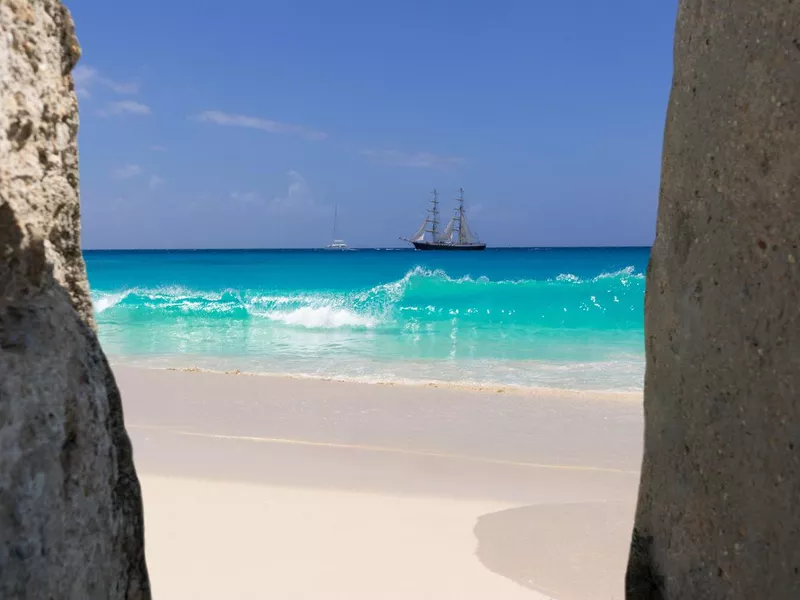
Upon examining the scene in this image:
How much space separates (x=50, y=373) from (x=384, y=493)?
3496 millimetres

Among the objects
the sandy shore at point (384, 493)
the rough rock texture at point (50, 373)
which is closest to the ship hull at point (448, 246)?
the sandy shore at point (384, 493)

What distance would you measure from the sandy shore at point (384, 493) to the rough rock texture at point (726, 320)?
5.50 ft

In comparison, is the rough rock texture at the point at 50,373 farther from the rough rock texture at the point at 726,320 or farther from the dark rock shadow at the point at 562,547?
the dark rock shadow at the point at 562,547

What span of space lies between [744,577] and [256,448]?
4.55m

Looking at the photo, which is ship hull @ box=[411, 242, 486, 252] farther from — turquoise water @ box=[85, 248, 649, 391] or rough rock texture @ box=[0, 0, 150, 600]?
rough rock texture @ box=[0, 0, 150, 600]

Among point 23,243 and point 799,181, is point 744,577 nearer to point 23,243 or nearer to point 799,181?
point 799,181

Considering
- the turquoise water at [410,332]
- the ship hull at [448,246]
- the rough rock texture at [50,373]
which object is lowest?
the turquoise water at [410,332]

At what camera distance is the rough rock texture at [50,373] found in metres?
1.27

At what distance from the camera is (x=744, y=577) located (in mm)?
1593

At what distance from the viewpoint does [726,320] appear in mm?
1646

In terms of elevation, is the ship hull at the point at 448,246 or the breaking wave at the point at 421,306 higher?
the ship hull at the point at 448,246

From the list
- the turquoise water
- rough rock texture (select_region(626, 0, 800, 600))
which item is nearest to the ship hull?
the turquoise water

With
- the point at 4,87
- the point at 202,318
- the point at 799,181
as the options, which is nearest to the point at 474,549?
the point at 799,181

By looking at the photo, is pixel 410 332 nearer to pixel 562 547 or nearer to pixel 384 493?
pixel 384 493
